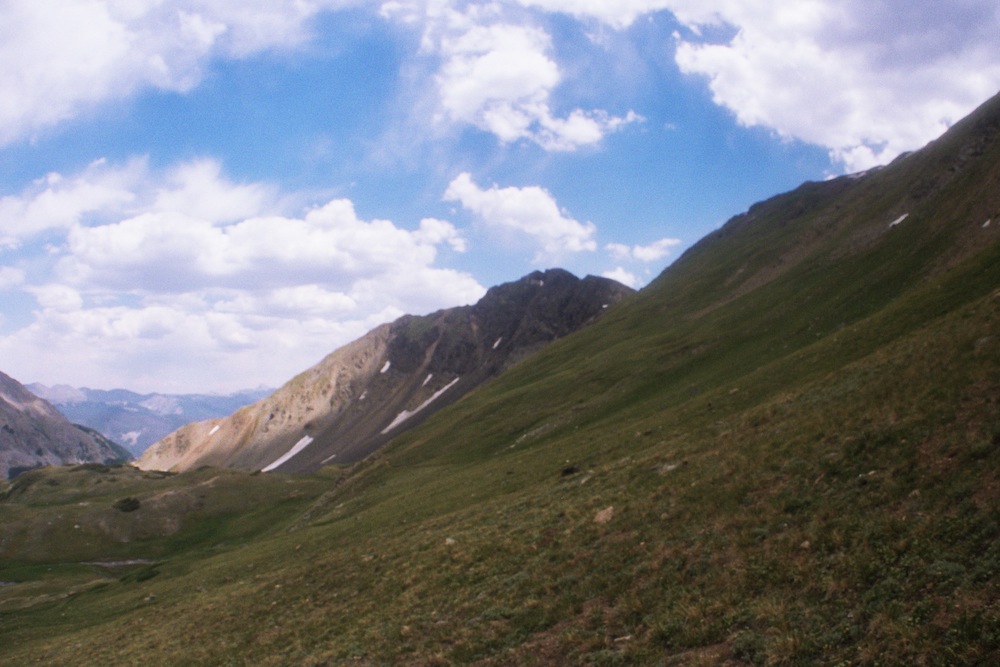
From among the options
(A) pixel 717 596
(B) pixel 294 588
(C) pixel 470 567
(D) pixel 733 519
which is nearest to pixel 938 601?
(A) pixel 717 596

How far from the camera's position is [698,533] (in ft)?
64.3

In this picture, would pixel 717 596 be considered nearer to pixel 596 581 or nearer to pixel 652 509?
pixel 596 581

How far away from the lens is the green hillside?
1368 cm

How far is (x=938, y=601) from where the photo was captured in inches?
467

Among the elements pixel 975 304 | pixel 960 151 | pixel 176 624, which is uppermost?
pixel 960 151

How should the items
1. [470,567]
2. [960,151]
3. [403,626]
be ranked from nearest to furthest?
[403,626], [470,567], [960,151]

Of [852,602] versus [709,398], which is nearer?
[852,602]

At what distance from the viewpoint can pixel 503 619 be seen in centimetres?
1952

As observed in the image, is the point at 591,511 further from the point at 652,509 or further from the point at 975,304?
the point at 975,304

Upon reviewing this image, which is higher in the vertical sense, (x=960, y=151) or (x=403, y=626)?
(x=960, y=151)

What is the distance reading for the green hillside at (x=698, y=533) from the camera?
1368 cm

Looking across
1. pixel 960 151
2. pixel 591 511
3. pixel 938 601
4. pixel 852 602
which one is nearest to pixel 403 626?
pixel 591 511

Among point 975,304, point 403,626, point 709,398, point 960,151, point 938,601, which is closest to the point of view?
point 938,601

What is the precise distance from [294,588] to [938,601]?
1240 inches
